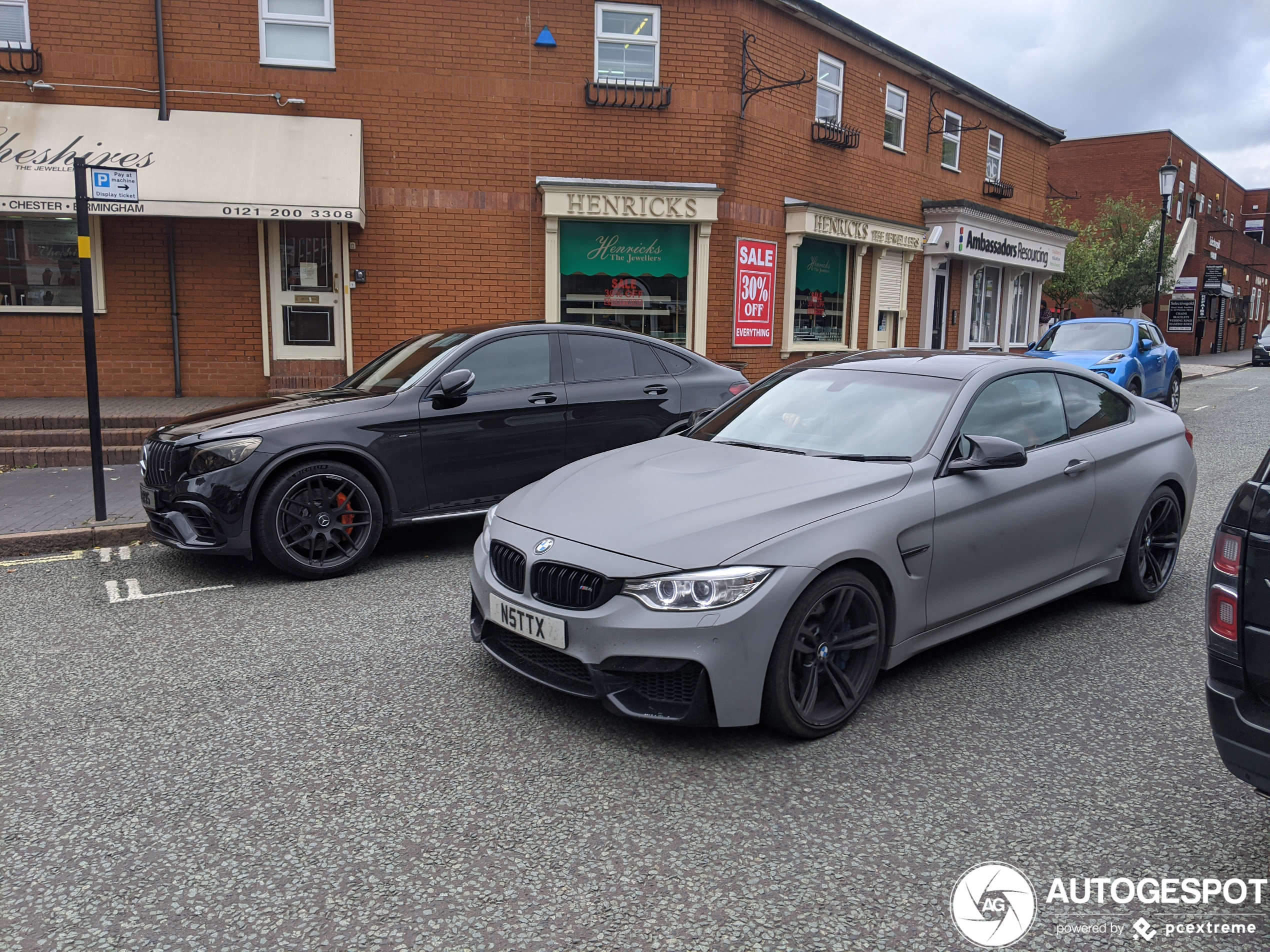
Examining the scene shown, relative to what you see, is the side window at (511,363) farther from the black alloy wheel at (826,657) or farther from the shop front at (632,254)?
the shop front at (632,254)

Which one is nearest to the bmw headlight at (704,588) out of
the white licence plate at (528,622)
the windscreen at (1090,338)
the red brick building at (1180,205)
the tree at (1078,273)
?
the white licence plate at (528,622)

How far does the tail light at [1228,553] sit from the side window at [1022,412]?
166 centimetres

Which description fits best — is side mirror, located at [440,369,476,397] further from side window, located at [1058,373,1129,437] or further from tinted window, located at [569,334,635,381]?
side window, located at [1058,373,1129,437]

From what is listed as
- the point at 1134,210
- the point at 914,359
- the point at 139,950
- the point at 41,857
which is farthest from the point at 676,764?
the point at 1134,210

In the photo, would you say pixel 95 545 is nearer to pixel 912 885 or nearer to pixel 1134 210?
pixel 912 885

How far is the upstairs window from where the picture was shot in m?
22.2

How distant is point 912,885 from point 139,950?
2.12m

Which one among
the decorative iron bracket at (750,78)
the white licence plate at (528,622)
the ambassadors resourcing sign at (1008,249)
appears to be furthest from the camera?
the ambassadors resourcing sign at (1008,249)

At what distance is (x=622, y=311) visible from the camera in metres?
14.2

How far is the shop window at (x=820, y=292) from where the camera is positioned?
16281 millimetres

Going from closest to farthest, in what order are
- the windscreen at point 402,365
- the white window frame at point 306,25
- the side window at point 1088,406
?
the side window at point 1088,406
the windscreen at point 402,365
the white window frame at point 306,25

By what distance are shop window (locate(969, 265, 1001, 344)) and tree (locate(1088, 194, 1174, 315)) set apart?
8.34 meters

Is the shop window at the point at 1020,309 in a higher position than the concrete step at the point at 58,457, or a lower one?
higher

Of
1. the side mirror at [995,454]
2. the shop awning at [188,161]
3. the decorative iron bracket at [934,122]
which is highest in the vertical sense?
the decorative iron bracket at [934,122]
